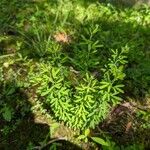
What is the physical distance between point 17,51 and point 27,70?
0.46 metres

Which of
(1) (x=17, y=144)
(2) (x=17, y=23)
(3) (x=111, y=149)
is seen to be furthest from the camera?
(2) (x=17, y=23)

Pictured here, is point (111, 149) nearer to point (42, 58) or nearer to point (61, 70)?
point (61, 70)

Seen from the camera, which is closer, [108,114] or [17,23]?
[108,114]

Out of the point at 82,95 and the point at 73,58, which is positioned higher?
the point at 82,95

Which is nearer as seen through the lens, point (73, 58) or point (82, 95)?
point (82, 95)

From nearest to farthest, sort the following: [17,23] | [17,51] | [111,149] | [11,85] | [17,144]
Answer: [111,149], [17,144], [11,85], [17,51], [17,23]

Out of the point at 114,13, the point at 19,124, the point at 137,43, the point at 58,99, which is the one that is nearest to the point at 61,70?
the point at 58,99

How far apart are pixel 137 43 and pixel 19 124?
2.12 m

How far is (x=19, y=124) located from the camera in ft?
15.1

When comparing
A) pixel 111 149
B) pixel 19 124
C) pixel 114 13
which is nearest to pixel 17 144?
pixel 19 124

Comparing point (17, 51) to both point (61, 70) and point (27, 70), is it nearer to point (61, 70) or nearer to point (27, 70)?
point (27, 70)

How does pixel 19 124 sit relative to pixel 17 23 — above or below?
below

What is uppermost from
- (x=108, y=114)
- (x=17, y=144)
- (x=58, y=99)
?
(x=58, y=99)

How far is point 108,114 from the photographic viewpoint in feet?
15.5
